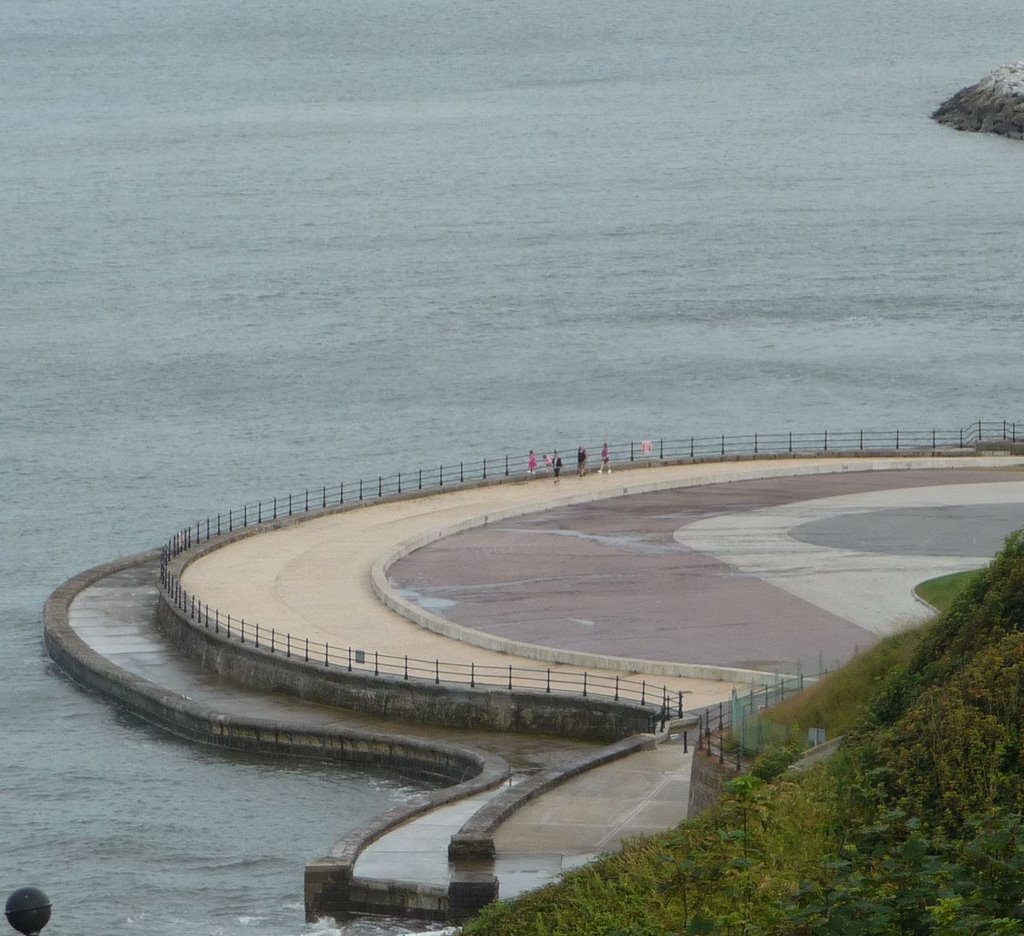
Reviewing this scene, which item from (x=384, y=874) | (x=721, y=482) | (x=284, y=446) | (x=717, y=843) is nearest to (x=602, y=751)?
(x=384, y=874)

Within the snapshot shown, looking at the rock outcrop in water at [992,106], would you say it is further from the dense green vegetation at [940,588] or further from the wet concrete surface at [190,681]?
the dense green vegetation at [940,588]

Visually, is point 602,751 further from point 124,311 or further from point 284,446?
point 124,311

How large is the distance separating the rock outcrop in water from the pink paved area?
116968mm

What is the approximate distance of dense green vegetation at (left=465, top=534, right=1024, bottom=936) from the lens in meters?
17.7

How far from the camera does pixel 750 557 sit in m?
50.8

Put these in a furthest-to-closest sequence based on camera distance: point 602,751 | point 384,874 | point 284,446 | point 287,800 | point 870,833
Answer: point 284,446 → point 287,800 → point 602,751 → point 384,874 → point 870,833

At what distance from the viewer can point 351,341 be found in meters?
105

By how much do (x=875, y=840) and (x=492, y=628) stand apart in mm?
24539

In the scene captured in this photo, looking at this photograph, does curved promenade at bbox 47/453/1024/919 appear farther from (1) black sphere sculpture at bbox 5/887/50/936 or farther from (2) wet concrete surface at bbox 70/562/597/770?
(1) black sphere sculpture at bbox 5/887/50/936

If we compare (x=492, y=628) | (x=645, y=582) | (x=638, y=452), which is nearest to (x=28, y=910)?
(x=492, y=628)

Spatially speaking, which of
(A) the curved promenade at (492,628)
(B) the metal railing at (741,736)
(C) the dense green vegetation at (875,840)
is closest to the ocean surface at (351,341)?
(A) the curved promenade at (492,628)

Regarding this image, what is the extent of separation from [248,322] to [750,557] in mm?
62098

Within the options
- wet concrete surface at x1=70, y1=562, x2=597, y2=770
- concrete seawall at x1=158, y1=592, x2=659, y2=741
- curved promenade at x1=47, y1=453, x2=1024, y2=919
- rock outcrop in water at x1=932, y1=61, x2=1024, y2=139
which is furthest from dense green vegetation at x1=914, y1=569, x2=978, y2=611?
rock outcrop in water at x1=932, y1=61, x2=1024, y2=139

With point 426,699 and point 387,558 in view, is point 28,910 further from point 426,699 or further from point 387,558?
point 387,558
